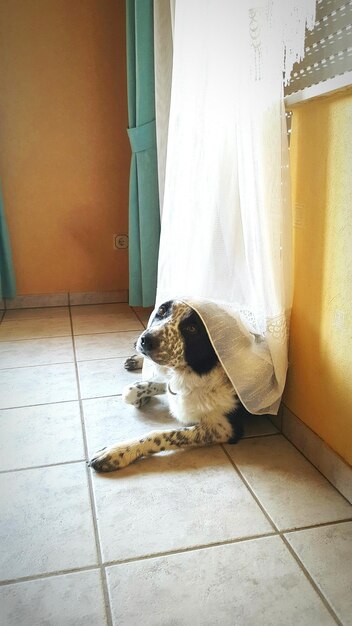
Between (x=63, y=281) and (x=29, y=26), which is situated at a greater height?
(x=29, y=26)

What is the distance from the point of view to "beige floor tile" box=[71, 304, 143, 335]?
2.63m

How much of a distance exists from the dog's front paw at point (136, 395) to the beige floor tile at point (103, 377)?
0.11 metres

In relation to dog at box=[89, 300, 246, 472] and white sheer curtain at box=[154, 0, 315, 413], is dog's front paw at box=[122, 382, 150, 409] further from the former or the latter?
white sheer curtain at box=[154, 0, 315, 413]

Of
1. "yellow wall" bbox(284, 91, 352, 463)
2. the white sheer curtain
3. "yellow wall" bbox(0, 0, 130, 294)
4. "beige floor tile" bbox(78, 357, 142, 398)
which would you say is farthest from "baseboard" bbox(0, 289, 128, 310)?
"yellow wall" bbox(284, 91, 352, 463)

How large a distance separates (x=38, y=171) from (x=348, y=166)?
7.28 feet

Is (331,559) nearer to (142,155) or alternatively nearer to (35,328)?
(35,328)

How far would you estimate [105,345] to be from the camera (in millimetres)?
2375

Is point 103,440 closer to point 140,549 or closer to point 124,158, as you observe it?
point 140,549

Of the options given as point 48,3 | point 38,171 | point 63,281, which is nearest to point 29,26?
point 48,3

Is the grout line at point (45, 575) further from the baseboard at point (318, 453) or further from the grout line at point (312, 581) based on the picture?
the baseboard at point (318, 453)

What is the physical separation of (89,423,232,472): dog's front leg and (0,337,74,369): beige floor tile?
87cm

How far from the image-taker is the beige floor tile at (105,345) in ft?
7.36

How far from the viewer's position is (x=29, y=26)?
2656 millimetres

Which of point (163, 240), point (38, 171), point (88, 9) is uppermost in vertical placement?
point (88, 9)
